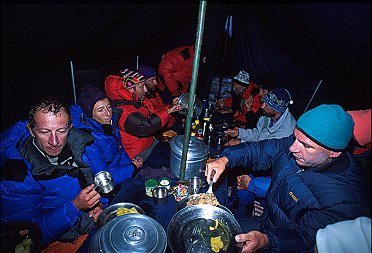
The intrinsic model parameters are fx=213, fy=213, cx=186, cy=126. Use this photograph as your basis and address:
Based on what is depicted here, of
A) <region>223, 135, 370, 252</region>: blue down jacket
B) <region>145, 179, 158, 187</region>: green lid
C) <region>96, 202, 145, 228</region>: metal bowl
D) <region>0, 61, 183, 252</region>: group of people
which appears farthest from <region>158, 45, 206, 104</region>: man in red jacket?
<region>223, 135, 370, 252</region>: blue down jacket

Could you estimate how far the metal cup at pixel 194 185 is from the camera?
2.83 meters

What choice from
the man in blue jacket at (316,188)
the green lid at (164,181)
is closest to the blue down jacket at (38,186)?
the green lid at (164,181)

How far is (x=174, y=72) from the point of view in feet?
22.2

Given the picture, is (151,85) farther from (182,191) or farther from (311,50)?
(311,50)

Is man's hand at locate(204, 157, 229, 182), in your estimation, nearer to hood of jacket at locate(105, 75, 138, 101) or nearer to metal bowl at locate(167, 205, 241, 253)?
metal bowl at locate(167, 205, 241, 253)

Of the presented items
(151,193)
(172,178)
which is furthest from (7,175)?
(172,178)

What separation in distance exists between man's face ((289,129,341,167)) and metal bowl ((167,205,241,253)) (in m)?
1.02

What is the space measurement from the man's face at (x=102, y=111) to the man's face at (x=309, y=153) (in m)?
2.89

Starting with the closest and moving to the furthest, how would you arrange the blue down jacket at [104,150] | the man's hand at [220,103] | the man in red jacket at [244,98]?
the blue down jacket at [104,150] → the man in red jacket at [244,98] → the man's hand at [220,103]

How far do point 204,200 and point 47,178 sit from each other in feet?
6.07

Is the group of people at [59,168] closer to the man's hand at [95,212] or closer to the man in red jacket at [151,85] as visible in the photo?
the man's hand at [95,212]

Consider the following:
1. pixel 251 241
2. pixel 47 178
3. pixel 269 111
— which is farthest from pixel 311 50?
pixel 47 178

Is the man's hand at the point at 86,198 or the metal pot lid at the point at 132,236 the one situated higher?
the metal pot lid at the point at 132,236

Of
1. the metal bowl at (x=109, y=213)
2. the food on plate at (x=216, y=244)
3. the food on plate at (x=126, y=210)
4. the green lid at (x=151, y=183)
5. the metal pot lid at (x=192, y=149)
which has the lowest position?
the metal bowl at (x=109, y=213)
